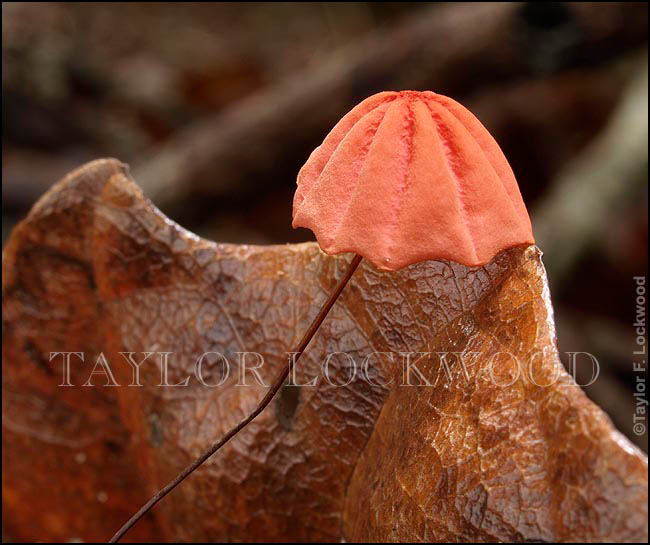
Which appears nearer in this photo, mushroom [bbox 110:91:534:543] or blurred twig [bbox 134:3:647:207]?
mushroom [bbox 110:91:534:543]

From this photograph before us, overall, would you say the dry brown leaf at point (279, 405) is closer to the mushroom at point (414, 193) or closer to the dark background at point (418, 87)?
the mushroom at point (414, 193)

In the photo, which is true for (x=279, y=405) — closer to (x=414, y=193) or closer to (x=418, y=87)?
(x=414, y=193)

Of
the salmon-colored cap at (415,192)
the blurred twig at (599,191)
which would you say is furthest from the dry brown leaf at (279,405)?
the blurred twig at (599,191)

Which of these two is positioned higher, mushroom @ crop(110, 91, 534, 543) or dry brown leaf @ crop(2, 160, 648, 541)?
mushroom @ crop(110, 91, 534, 543)

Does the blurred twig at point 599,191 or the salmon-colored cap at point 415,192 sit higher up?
the salmon-colored cap at point 415,192

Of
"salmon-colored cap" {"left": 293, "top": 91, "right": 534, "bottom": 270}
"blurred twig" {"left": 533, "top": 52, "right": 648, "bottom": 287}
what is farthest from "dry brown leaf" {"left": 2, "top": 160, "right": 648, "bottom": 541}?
"blurred twig" {"left": 533, "top": 52, "right": 648, "bottom": 287}

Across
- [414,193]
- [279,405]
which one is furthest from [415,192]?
[279,405]

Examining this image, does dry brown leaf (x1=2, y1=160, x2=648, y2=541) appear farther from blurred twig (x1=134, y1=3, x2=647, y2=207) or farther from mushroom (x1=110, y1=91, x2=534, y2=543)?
blurred twig (x1=134, y1=3, x2=647, y2=207)

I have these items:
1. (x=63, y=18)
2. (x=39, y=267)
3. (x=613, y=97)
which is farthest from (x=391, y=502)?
(x=63, y=18)
